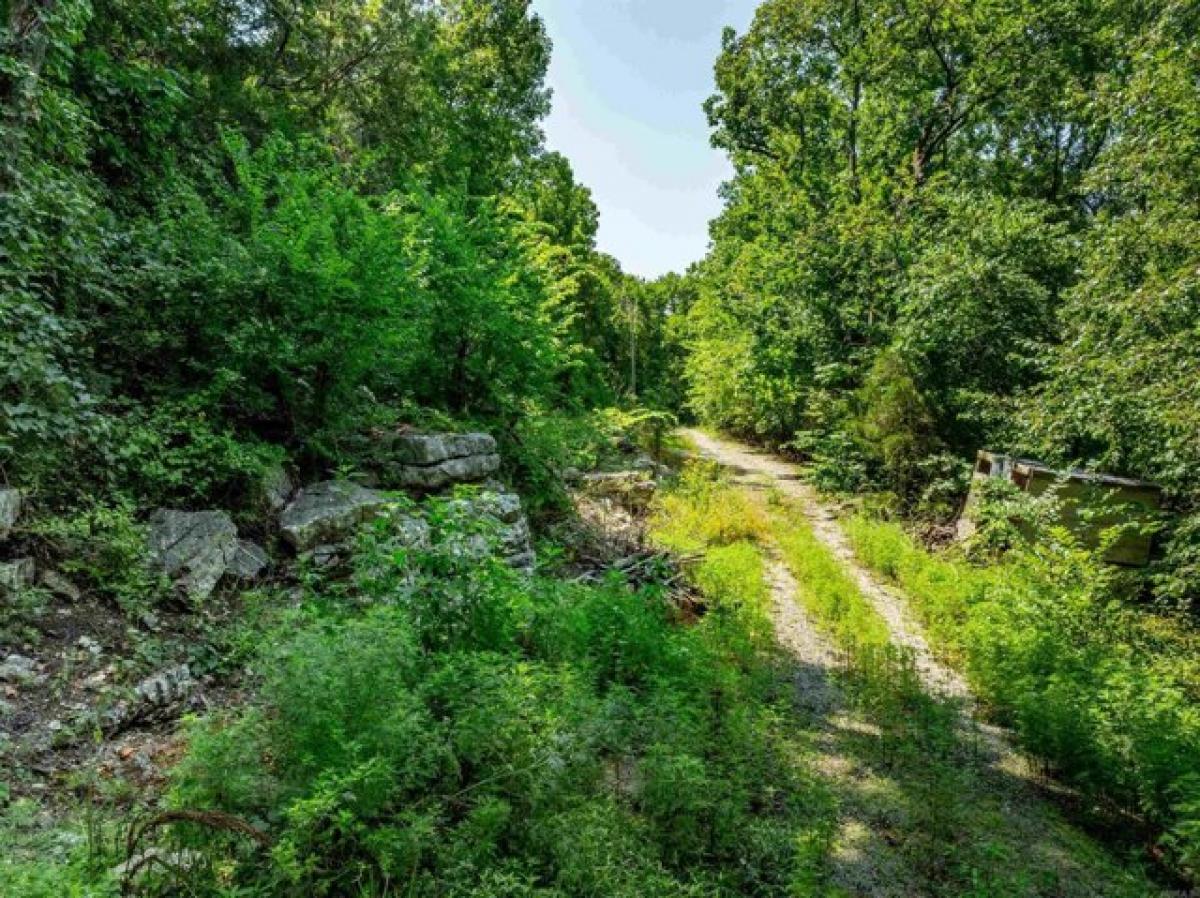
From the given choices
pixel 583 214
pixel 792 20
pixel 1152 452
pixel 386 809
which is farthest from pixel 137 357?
pixel 792 20

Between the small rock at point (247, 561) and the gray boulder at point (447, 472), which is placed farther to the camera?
the gray boulder at point (447, 472)

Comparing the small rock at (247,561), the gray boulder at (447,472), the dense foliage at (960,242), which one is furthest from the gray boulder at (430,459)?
the dense foliage at (960,242)

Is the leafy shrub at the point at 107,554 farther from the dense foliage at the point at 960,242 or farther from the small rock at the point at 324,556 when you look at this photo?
the dense foliage at the point at 960,242

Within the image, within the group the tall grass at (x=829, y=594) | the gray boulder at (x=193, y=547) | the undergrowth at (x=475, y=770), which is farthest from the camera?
the tall grass at (x=829, y=594)

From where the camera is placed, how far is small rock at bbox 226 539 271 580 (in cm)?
448

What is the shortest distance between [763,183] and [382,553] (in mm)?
18139

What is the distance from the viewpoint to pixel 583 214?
65.4 feet

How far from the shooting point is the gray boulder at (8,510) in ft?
11.7

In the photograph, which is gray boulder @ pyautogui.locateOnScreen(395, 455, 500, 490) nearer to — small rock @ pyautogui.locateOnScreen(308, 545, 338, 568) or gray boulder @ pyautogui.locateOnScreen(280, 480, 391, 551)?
gray boulder @ pyautogui.locateOnScreen(280, 480, 391, 551)

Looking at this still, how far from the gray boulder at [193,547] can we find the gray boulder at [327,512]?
48 centimetres

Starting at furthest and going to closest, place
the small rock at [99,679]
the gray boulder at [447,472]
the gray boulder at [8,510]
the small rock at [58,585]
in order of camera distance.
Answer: the gray boulder at [447,472], the small rock at [58,585], the gray boulder at [8,510], the small rock at [99,679]

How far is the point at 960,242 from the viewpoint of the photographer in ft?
38.7

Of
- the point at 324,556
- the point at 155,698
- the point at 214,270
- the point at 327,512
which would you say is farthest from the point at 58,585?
the point at 214,270

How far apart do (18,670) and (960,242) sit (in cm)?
1458
